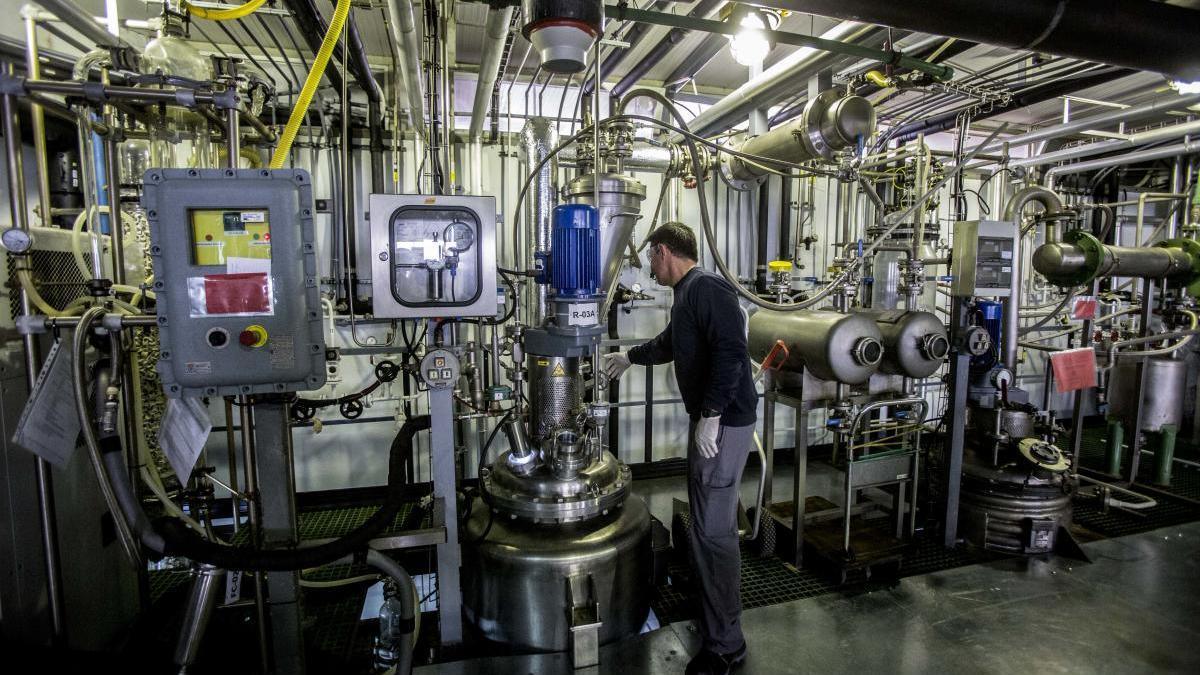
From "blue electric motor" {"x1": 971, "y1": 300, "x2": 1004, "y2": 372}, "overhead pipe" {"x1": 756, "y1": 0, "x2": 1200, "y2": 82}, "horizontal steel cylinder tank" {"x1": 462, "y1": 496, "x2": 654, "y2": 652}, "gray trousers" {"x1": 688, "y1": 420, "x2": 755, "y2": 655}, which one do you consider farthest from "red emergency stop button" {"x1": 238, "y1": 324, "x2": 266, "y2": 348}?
"blue electric motor" {"x1": 971, "y1": 300, "x2": 1004, "y2": 372}

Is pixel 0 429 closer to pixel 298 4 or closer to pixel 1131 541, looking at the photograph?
pixel 298 4

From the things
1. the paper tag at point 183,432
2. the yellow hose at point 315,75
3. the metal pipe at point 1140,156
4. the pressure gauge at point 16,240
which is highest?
the metal pipe at point 1140,156

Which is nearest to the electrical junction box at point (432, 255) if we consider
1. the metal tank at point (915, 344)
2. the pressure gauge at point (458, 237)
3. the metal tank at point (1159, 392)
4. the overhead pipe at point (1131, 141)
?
the pressure gauge at point (458, 237)

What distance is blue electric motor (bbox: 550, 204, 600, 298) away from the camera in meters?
2.02

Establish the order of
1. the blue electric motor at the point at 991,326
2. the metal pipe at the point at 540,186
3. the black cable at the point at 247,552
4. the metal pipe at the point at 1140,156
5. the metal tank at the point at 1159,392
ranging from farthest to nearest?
the metal tank at the point at 1159,392, the metal pipe at the point at 1140,156, the blue electric motor at the point at 991,326, the metal pipe at the point at 540,186, the black cable at the point at 247,552

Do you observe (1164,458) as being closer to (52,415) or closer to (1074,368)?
(1074,368)

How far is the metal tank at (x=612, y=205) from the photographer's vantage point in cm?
229

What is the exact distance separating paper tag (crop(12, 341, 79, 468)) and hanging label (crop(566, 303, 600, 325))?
142cm

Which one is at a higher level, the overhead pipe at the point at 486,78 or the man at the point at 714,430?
the overhead pipe at the point at 486,78

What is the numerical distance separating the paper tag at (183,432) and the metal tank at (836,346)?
7.78 feet

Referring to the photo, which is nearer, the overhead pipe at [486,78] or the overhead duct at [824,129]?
the overhead pipe at [486,78]

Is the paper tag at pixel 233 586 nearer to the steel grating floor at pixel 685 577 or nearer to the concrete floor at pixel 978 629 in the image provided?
the steel grating floor at pixel 685 577

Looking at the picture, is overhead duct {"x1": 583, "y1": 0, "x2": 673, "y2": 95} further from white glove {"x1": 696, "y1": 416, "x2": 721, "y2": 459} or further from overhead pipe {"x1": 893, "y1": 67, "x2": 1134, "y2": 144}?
overhead pipe {"x1": 893, "y1": 67, "x2": 1134, "y2": 144}

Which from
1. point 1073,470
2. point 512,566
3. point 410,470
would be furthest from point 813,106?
point 410,470
